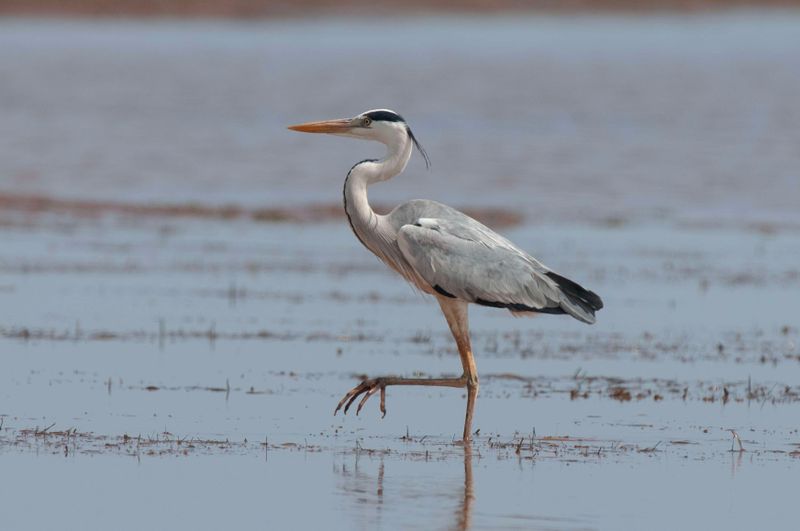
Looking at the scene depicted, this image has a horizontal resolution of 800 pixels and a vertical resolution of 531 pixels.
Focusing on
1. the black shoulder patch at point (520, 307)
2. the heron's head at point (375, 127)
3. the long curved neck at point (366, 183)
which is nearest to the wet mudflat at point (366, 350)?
the black shoulder patch at point (520, 307)

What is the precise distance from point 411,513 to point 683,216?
13928 millimetres

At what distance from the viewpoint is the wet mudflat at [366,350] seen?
7219mm

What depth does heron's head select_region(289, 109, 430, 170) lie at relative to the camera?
9.34 metres

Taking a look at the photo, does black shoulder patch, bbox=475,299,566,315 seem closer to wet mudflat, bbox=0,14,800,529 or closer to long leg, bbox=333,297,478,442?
long leg, bbox=333,297,478,442

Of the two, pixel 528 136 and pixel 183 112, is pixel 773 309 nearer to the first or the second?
pixel 528 136

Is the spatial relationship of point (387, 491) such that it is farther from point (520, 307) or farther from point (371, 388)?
point (520, 307)

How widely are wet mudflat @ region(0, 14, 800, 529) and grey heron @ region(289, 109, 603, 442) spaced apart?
573 mm

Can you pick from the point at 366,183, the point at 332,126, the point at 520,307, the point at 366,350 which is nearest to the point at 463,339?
the point at 520,307

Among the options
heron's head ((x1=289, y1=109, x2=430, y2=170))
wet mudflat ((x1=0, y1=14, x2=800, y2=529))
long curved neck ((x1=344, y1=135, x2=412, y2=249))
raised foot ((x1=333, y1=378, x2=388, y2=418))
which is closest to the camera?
wet mudflat ((x1=0, y1=14, x2=800, y2=529))

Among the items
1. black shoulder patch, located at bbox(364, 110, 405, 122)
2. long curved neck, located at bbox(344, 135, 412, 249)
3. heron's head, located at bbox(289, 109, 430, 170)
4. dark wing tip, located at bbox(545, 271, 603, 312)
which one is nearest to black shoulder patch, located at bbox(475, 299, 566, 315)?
dark wing tip, located at bbox(545, 271, 603, 312)

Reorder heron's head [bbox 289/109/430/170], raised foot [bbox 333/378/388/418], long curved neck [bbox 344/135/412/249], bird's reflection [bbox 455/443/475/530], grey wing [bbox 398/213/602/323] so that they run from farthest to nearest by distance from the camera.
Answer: heron's head [bbox 289/109/430/170]
long curved neck [bbox 344/135/412/249]
grey wing [bbox 398/213/602/323]
raised foot [bbox 333/378/388/418]
bird's reflection [bbox 455/443/475/530]

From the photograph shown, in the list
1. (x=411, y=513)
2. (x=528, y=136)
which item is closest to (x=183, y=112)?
(x=528, y=136)

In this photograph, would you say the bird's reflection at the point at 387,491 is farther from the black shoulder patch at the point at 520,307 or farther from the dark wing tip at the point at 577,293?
the dark wing tip at the point at 577,293

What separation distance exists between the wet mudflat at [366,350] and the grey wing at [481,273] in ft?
1.95
